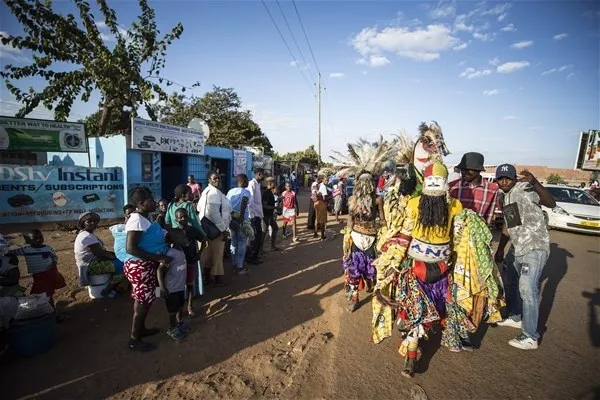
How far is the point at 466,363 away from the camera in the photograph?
315cm

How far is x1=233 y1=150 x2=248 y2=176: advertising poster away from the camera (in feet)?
52.9

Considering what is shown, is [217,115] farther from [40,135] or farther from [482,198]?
[482,198]

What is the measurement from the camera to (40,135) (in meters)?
9.47

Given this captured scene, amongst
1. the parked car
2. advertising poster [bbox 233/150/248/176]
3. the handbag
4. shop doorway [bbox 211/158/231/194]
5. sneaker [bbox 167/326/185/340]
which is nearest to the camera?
sneaker [bbox 167/326/185/340]

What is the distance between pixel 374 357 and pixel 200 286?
101 inches

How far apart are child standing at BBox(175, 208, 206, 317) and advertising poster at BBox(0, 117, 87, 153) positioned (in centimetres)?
831

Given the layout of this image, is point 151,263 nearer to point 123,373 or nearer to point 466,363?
point 123,373

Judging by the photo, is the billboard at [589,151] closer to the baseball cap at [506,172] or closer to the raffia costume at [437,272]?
the baseball cap at [506,172]

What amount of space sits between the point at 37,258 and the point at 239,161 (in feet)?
42.9

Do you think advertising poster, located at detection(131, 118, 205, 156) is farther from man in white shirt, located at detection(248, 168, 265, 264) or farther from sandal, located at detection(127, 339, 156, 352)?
sandal, located at detection(127, 339, 156, 352)

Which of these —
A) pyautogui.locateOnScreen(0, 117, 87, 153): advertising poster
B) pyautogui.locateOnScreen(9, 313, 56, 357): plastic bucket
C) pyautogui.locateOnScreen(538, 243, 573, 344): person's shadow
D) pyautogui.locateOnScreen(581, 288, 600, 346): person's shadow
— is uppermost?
pyautogui.locateOnScreen(0, 117, 87, 153): advertising poster

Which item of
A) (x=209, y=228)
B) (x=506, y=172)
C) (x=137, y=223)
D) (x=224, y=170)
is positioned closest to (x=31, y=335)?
(x=137, y=223)

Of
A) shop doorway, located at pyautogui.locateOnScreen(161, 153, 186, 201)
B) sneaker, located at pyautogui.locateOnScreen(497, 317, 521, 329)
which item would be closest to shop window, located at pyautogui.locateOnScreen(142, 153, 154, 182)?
shop doorway, located at pyautogui.locateOnScreen(161, 153, 186, 201)

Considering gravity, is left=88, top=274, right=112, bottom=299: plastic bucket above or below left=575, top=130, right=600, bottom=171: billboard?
below
